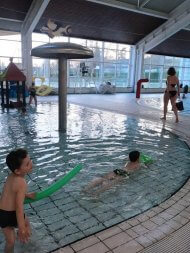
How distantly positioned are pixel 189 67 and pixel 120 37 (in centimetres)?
1297

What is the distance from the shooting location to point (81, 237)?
2.31m

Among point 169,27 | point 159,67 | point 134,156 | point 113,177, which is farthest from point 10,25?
point 159,67

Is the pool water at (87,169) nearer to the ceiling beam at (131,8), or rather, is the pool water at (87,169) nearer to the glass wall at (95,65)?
the ceiling beam at (131,8)

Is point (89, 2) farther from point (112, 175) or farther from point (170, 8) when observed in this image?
point (112, 175)

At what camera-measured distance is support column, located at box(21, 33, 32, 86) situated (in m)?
15.7

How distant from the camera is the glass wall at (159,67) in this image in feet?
84.5

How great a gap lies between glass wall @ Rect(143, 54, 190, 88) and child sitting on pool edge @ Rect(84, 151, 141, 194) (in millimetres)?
22832

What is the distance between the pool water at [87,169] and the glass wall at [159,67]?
1938cm

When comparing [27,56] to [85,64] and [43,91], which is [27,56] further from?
[85,64]

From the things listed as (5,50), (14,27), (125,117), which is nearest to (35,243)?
(125,117)

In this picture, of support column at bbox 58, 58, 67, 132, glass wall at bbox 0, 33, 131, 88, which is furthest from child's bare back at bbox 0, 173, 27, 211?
glass wall at bbox 0, 33, 131, 88

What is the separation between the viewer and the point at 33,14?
13.8m

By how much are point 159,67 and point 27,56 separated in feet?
50.3

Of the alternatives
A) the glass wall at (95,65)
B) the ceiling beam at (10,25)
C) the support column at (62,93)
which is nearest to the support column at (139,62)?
the glass wall at (95,65)
